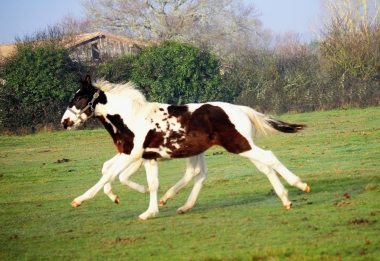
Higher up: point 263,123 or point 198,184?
point 263,123

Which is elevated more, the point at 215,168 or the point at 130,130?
the point at 130,130

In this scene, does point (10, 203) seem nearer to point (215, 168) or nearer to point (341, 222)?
point (215, 168)

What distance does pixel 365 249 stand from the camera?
7316 mm

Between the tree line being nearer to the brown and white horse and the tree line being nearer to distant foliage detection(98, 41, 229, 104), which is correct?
distant foliage detection(98, 41, 229, 104)

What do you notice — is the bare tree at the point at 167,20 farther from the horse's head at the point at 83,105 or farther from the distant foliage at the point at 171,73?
the horse's head at the point at 83,105

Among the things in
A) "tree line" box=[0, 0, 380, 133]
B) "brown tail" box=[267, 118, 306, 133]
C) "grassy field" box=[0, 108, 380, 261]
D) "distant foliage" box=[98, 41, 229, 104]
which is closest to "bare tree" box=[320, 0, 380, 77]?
"tree line" box=[0, 0, 380, 133]

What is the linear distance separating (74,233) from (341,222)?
12.3 ft

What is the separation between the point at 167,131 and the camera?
10.7 meters

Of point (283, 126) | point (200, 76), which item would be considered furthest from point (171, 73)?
point (283, 126)

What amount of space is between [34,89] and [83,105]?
23.9 meters

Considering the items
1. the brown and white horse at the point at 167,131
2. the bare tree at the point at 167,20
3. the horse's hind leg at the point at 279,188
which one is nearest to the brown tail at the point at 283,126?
the brown and white horse at the point at 167,131

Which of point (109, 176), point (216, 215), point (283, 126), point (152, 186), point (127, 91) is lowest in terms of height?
point (216, 215)

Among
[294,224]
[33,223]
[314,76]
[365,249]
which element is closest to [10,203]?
[33,223]

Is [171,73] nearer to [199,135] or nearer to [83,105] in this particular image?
[83,105]
